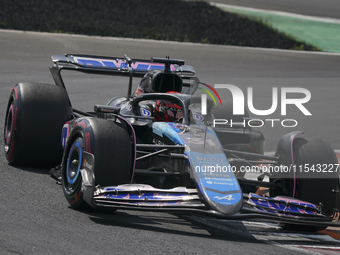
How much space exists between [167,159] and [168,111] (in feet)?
2.79

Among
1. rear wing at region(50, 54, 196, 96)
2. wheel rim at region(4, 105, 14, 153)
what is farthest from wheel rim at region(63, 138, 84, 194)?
rear wing at region(50, 54, 196, 96)

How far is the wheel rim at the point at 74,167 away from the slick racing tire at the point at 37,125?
1.01 meters

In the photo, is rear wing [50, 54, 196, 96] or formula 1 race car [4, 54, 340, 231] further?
rear wing [50, 54, 196, 96]

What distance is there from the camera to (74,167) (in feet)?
16.7

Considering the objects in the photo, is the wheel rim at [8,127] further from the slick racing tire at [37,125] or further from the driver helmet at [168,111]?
the driver helmet at [168,111]

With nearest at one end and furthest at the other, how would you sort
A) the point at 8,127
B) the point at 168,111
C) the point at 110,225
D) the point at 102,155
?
the point at 110,225 < the point at 102,155 < the point at 168,111 < the point at 8,127

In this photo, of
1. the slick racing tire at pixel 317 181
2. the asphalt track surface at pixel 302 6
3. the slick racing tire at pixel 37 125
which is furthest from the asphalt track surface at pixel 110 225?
the asphalt track surface at pixel 302 6

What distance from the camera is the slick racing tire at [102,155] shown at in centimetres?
467

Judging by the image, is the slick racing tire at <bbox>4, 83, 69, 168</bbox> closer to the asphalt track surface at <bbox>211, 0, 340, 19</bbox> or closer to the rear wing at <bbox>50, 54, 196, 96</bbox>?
the rear wing at <bbox>50, 54, 196, 96</bbox>

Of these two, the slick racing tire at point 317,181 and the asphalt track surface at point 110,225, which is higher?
the slick racing tire at point 317,181

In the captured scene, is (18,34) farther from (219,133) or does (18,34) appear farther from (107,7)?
(219,133)

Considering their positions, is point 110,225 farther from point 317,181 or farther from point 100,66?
point 100,66

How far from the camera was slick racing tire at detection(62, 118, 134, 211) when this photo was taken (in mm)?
4668

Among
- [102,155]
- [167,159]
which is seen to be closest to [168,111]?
[167,159]
